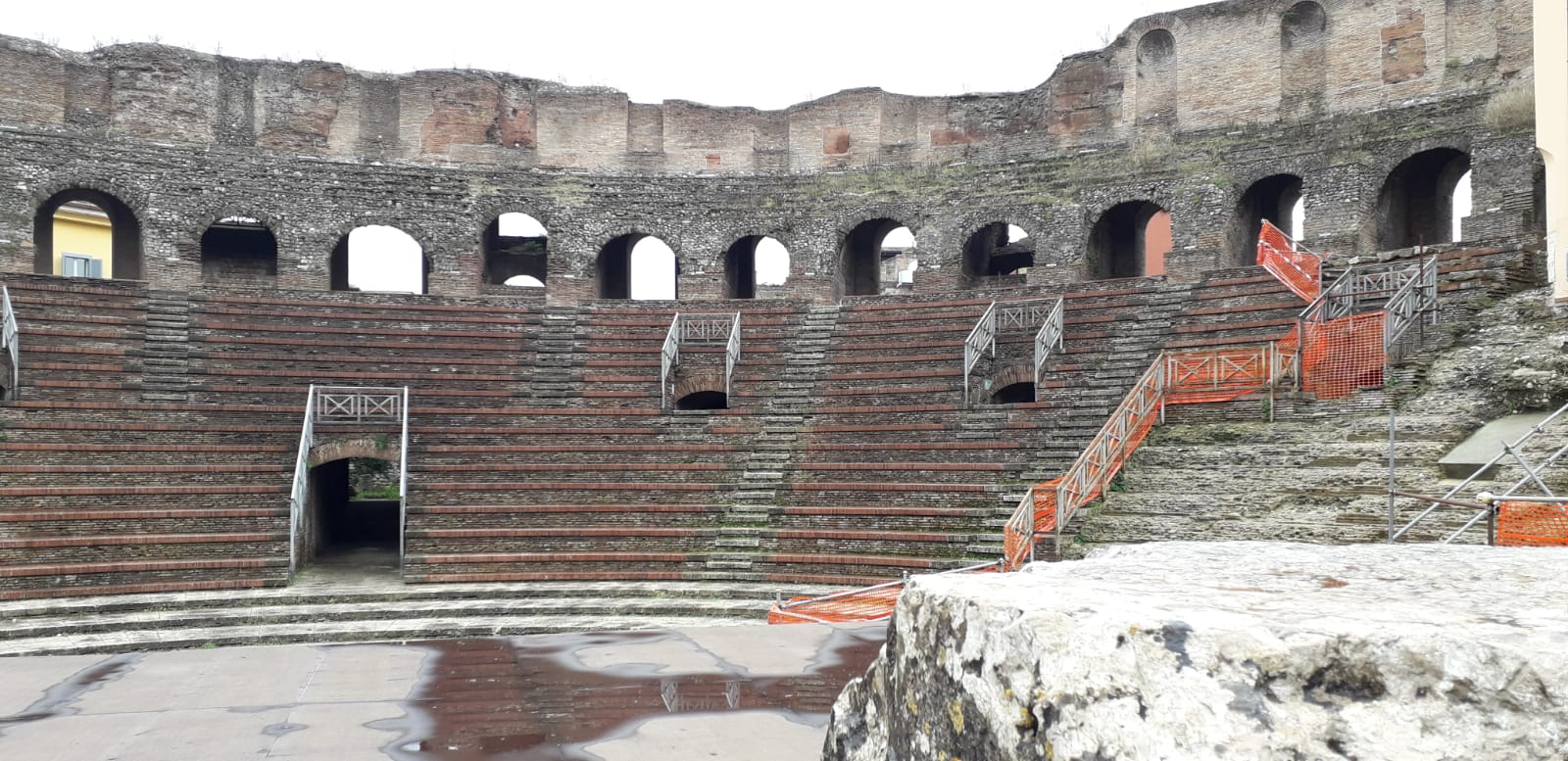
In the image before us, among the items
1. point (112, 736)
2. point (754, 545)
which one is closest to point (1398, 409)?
point (754, 545)

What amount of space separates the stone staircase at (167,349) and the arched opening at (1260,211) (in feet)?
64.4

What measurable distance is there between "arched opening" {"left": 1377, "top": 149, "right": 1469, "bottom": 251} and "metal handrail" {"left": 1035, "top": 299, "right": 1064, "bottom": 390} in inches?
310

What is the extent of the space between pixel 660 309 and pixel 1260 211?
509 inches

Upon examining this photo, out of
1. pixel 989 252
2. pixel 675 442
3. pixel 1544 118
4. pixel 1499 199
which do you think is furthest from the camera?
pixel 989 252

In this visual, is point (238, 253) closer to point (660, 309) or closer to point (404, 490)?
point (660, 309)

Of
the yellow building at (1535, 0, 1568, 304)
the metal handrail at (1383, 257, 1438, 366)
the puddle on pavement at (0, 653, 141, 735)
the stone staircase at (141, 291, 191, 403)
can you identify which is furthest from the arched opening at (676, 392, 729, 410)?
the yellow building at (1535, 0, 1568, 304)

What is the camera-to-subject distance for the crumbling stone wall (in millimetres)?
21625

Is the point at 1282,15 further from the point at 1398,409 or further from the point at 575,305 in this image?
the point at 575,305

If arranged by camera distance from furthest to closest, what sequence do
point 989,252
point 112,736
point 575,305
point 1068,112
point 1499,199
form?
1. point 989,252
2. point 1068,112
3. point 575,305
4. point 1499,199
5. point 112,736

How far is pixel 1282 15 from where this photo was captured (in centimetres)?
2314

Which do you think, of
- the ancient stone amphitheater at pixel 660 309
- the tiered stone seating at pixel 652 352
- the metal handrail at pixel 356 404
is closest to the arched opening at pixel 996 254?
the ancient stone amphitheater at pixel 660 309

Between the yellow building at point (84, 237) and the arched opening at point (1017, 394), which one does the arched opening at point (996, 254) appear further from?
the yellow building at point (84, 237)

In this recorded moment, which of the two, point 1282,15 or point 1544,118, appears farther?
point 1282,15

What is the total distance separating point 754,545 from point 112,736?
30.5 ft
